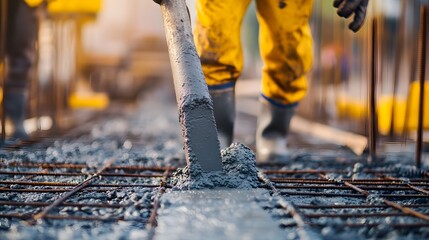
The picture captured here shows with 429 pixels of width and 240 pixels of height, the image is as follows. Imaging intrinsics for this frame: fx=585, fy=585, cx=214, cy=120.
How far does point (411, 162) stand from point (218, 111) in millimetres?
1164

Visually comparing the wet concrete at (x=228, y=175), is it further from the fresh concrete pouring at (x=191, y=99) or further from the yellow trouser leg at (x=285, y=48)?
the yellow trouser leg at (x=285, y=48)

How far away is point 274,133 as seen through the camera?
10.3 feet

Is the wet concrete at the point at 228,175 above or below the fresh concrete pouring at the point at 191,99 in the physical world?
below

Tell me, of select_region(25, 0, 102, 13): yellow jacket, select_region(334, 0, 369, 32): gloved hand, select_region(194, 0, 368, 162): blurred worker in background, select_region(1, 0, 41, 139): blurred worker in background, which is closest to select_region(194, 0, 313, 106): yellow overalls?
select_region(194, 0, 368, 162): blurred worker in background

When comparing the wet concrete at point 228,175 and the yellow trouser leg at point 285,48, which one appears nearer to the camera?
the wet concrete at point 228,175

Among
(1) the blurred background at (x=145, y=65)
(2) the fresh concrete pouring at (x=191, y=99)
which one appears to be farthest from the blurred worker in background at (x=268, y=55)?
(1) the blurred background at (x=145, y=65)

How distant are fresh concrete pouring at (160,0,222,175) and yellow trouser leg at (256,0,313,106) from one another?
28.7 inches

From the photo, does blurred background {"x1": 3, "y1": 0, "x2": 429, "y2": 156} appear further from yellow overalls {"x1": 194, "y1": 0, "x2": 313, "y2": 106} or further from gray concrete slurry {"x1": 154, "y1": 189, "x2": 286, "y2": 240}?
gray concrete slurry {"x1": 154, "y1": 189, "x2": 286, "y2": 240}

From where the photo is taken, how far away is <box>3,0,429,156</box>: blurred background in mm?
5050

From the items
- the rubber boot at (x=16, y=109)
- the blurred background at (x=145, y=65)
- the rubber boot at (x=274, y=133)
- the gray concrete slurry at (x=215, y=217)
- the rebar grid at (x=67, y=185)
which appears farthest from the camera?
the blurred background at (x=145, y=65)

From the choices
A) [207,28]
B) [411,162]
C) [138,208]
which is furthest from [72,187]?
[411,162]

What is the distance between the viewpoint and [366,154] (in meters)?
3.49

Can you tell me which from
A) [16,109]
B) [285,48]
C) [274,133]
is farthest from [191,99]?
[16,109]

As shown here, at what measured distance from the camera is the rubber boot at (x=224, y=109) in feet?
8.95
